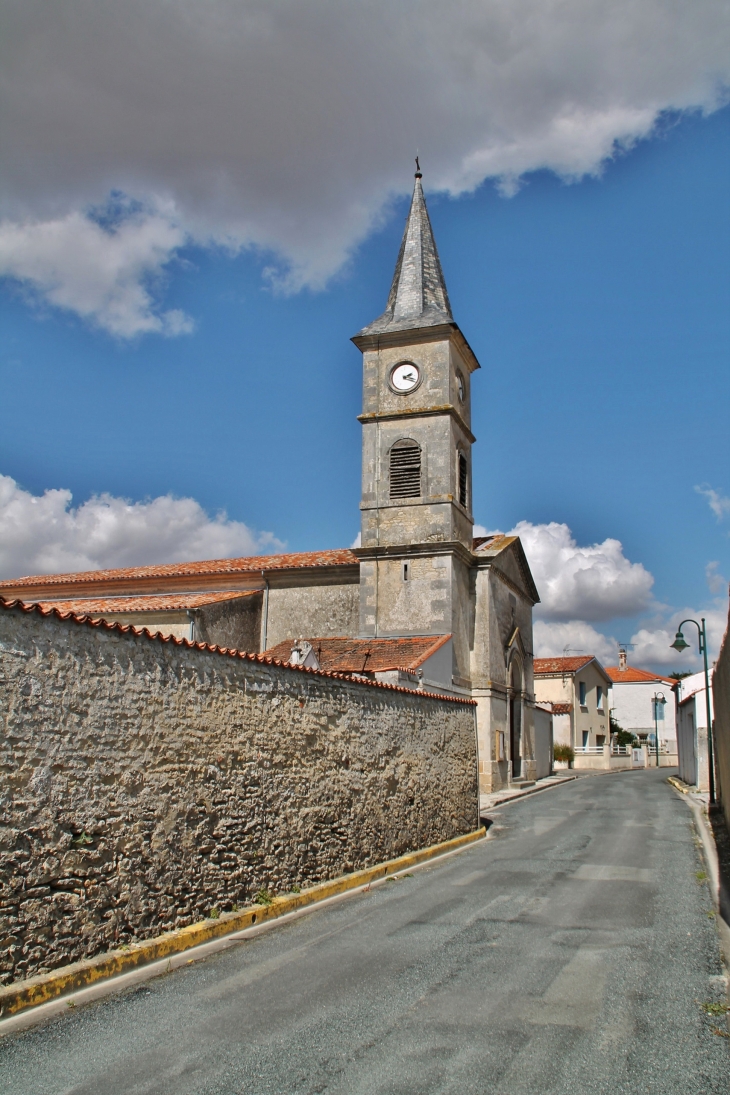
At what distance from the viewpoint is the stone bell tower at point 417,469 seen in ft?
81.5

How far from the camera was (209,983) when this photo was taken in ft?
21.2

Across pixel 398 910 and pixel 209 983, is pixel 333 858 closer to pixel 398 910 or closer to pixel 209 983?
pixel 398 910

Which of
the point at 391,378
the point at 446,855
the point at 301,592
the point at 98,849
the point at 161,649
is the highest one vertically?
the point at 391,378

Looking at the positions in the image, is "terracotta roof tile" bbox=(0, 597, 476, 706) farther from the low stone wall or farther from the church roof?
the church roof

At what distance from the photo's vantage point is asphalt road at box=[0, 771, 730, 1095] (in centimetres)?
464

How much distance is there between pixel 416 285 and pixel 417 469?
23.1 feet

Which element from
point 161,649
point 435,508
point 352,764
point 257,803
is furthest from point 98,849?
point 435,508

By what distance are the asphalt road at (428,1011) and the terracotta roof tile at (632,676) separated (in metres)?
58.9

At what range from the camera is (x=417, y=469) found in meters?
26.0

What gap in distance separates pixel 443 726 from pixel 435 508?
11217mm

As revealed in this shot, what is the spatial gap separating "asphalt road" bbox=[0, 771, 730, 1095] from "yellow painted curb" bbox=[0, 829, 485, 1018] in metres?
0.31

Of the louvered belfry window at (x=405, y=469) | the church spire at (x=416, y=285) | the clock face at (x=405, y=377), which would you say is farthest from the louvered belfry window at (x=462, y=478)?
the church spire at (x=416, y=285)

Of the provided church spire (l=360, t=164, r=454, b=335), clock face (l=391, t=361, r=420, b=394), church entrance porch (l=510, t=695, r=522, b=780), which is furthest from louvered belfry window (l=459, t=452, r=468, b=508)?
church entrance porch (l=510, t=695, r=522, b=780)

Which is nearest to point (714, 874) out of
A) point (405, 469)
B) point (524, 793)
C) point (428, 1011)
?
point (428, 1011)
